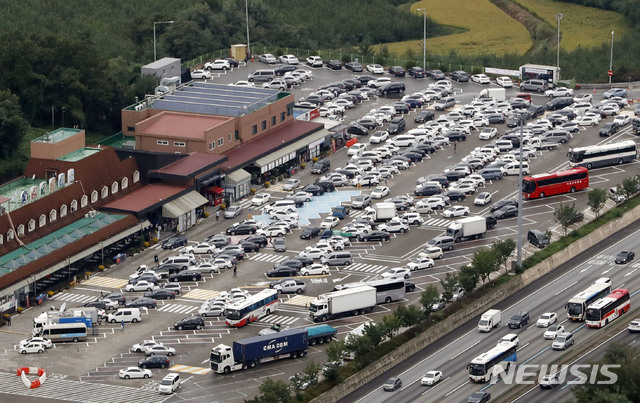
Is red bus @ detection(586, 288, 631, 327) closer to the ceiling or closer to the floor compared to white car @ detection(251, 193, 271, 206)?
closer to the floor

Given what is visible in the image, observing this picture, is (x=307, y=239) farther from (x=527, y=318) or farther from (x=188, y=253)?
(x=527, y=318)

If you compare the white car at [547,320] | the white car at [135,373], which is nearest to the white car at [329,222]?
the white car at [547,320]

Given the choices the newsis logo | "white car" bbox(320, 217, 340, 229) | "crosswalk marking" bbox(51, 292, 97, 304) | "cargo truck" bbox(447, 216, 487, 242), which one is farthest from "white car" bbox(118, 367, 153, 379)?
"cargo truck" bbox(447, 216, 487, 242)

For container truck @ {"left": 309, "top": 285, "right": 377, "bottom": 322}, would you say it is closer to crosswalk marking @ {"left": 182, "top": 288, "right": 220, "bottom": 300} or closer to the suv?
crosswalk marking @ {"left": 182, "top": 288, "right": 220, "bottom": 300}

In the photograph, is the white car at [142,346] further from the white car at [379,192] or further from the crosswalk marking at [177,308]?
the white car at [379,192]

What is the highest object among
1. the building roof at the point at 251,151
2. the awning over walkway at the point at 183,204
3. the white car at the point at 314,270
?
the building roof at the point at 251,151
